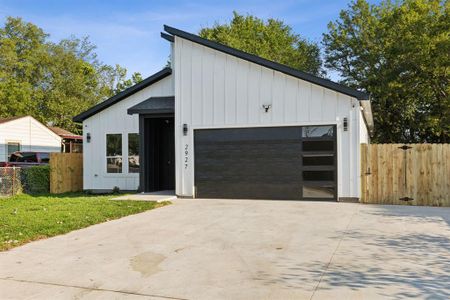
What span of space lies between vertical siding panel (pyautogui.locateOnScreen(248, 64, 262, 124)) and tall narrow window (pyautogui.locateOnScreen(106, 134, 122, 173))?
538 centimetres

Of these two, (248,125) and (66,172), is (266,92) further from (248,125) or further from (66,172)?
(66,172)

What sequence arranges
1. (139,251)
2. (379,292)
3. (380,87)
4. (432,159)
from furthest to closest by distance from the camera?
1. (380,87)
2. (432,159)
3. (139,251)
4. (379,292)

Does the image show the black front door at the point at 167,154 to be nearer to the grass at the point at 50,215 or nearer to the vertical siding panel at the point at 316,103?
the grass at the point at 50,215

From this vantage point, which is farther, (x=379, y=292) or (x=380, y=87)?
(x=380, y=87)

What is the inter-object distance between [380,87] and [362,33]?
5343mm

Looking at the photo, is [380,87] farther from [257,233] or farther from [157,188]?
[257,233]

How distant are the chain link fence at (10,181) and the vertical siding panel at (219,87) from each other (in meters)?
7.64

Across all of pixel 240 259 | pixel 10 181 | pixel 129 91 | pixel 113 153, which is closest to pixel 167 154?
pixel 113 153

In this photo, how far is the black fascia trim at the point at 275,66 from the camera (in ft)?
37.6

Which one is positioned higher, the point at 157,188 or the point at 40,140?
the point at 40,140

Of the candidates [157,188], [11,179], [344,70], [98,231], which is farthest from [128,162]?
[344,70]

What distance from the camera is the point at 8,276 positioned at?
17.0 ft

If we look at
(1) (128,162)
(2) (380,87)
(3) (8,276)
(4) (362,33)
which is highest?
(4) (362,33)

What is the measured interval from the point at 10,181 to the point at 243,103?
873 cm
